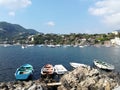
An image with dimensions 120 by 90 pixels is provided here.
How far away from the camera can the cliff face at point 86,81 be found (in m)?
42.4

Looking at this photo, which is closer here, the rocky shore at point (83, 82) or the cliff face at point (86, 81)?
the cliff face at point (86, 81)

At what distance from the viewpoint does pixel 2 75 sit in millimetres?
75688

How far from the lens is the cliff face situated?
139ft

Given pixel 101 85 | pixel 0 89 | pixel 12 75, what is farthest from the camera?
pixel 12 75

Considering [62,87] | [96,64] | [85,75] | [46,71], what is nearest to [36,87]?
[62,87]

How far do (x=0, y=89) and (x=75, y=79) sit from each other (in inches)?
545

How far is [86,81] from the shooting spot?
44.2 meters

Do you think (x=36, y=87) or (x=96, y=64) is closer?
(x=36, y=87)

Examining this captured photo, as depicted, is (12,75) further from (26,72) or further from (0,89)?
(0,89)

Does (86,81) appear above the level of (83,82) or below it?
above

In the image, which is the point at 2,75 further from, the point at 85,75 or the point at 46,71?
the point at 85,75

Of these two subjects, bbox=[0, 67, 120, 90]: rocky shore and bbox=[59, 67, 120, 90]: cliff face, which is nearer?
bbox=[59, 67, 120, 90]: cliff face

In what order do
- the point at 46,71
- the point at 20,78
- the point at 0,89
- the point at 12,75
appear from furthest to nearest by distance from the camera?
the point at 12,75 → the point at 46,71 → the point at 20,78 → the point at 0,89

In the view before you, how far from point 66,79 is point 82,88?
5.03 metres
